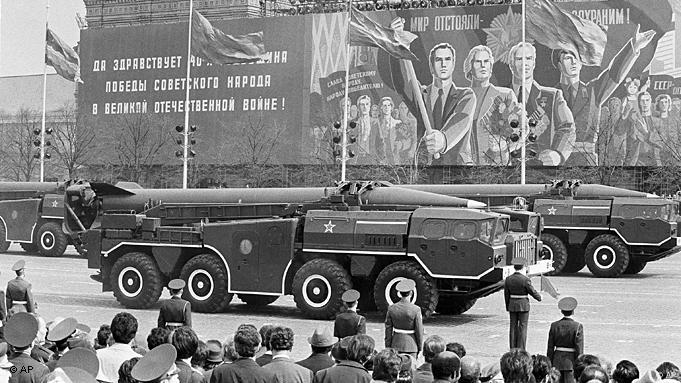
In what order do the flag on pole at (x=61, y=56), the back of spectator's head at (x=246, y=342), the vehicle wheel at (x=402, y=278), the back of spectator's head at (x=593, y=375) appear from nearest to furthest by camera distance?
→ the back of spectator's head at (x=593, y=375) → the back of spectator's head at (x=246, y=342) → the vehicle wheel at (x=402, y=278) → the flag on pole at (x=61, y=56)

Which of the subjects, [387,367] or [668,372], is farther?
[668,372]

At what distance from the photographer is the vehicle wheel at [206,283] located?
20.9 meters

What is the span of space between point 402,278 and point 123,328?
1051 centimetres

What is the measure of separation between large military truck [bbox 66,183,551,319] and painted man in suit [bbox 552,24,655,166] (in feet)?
159

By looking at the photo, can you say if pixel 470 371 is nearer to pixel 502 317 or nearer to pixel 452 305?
pixel 452 305

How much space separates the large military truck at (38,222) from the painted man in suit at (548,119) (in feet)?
130

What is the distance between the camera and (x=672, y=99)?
67.4 metres

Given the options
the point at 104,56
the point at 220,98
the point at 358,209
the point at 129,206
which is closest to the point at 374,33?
the point at 129,206

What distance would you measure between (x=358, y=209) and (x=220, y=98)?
203 feet

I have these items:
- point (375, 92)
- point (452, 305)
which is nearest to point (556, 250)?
point (452, 305)

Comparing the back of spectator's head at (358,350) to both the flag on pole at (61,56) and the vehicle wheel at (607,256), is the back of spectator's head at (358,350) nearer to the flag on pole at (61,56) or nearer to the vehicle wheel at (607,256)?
the vehicle wheel at (607,256)

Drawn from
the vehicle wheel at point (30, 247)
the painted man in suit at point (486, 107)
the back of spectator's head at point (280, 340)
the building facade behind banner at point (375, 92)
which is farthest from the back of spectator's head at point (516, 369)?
the painted man in suit at point (486, 107)

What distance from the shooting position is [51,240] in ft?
117

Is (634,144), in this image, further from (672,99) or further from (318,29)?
(318,29)
